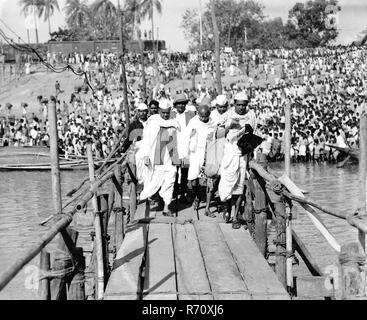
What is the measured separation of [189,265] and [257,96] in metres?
33.0

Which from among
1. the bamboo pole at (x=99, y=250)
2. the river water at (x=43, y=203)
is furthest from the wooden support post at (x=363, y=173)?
the river water at (x=43, y=203)

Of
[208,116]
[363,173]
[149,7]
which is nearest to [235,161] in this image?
[208,116]

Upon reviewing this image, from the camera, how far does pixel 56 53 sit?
5656cm

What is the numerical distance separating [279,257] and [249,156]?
1.95 meters

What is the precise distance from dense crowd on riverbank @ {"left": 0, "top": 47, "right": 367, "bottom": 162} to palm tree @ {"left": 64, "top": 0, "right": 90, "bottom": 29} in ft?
40.3

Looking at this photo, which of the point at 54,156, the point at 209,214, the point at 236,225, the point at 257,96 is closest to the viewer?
the point at 54,156

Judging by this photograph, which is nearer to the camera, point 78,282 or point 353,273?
point 353,273

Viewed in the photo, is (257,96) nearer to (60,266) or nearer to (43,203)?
(43,203)

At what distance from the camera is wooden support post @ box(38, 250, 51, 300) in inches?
215

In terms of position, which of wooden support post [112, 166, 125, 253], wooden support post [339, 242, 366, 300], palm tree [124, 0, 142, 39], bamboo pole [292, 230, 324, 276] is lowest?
bamboo pole [292, 230, 324, 276]

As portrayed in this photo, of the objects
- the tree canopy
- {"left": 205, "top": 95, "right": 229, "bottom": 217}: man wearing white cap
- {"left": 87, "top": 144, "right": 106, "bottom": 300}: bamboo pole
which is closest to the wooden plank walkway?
{"left": 87, "top": 144, "right": 106, "bottom": 300}: bamboo pole

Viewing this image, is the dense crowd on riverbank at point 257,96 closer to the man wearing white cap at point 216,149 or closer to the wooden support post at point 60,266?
the man wearing white cap at point 216,149

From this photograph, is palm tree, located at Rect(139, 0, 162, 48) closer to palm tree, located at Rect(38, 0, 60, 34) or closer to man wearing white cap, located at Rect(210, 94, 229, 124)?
palm tree, located at Rect(38, 0, 60, 34)

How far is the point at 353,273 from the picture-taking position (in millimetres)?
5023
